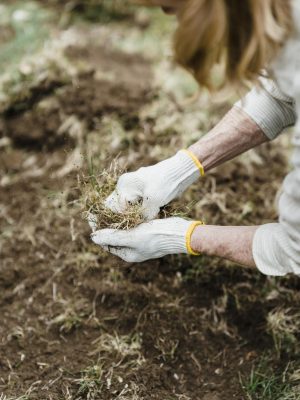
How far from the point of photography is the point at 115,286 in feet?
7.41

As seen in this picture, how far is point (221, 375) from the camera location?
6.74 ft

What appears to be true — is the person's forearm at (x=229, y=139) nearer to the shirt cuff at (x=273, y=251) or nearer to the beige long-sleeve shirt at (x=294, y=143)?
the beige long-sleeve shirt at (x=294, y=143)

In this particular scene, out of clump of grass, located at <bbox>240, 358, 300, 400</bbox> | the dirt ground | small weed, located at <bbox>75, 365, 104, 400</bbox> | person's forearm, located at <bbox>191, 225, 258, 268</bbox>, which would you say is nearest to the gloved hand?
the dirt ground

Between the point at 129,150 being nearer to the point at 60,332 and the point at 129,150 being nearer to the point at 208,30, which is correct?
the point at 60,332

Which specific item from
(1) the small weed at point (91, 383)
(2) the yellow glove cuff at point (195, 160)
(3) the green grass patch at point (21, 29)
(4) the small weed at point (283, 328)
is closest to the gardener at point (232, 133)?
(2) the yellow glove cuff at point (195, 160)

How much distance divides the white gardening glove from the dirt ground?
266 mm

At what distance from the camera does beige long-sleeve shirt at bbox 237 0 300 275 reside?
1.43 metres

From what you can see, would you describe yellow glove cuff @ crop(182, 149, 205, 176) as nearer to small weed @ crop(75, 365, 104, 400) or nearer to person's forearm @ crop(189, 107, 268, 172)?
person's forearm @ crop(189, 107, 268, 172)

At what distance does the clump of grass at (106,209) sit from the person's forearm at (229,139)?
0.72 feet

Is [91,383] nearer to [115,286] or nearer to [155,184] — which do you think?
[115,286]

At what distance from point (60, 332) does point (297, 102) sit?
1.23 meters

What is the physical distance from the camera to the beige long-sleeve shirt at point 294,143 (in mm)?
1435

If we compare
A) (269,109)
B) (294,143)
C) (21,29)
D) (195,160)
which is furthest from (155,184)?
(21,29)

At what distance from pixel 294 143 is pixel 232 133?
1.93 ft
